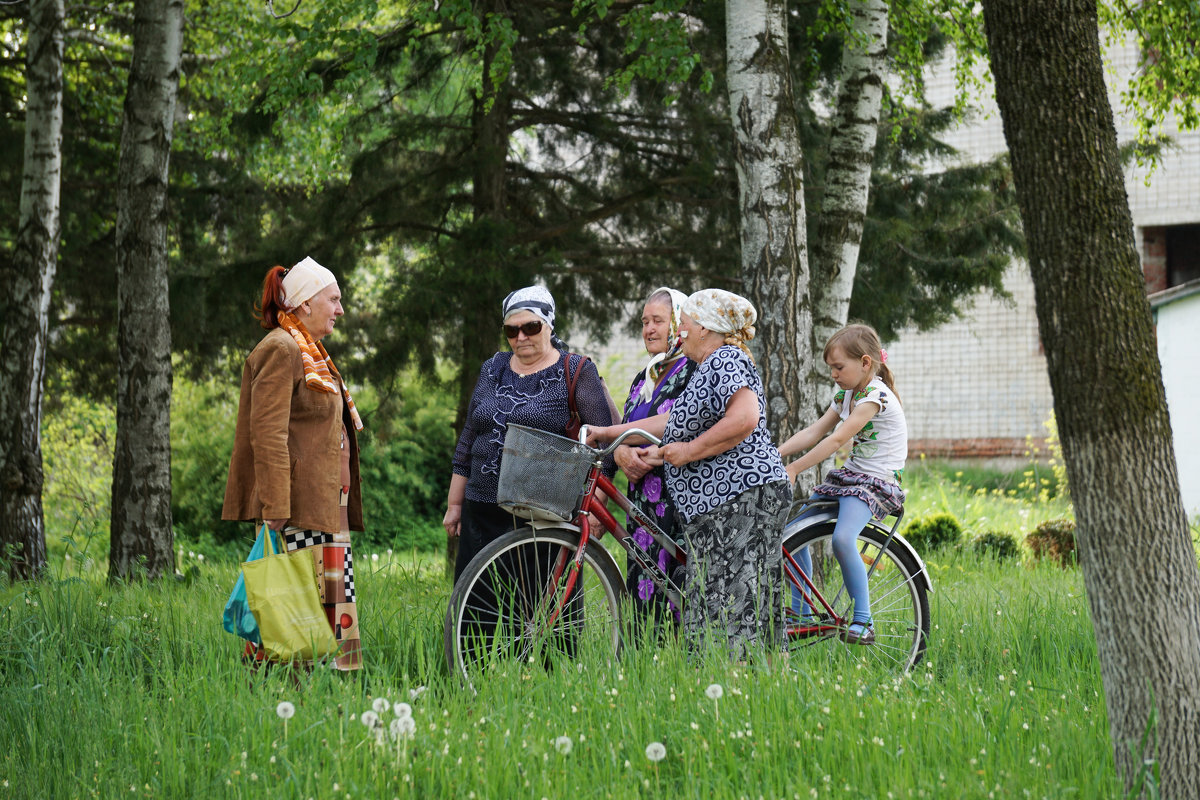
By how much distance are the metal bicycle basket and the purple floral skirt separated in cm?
125

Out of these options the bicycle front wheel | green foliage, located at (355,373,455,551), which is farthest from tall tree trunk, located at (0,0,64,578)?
green foliage, located at (355,373,455,551)

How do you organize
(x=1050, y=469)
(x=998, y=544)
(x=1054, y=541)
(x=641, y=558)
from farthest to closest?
(x=1050, y=469), (x=998, y=544), (x=1054, y=541), (x=641, y=558)

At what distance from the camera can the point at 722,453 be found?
4336 millimetres

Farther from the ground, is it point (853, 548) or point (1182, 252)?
point (1182, 252)

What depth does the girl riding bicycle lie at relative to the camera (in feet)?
15.3

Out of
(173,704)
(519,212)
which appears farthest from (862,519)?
(519,212)

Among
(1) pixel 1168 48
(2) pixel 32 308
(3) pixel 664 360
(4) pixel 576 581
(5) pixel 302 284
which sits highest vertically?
(1) pixel 1168 48

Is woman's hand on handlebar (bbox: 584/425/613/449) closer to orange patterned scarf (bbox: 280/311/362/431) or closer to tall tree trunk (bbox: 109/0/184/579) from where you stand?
orange patterned scarf (bbox: 280/311/362/431)

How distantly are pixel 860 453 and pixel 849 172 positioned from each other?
3.23 meters

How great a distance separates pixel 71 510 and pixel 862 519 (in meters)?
15.3

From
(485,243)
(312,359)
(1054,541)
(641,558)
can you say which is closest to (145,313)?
(485,243)

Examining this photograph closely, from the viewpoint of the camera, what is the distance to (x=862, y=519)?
4.65 m

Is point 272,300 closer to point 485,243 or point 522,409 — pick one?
point 522,409

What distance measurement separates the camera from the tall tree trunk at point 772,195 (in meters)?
6.05
